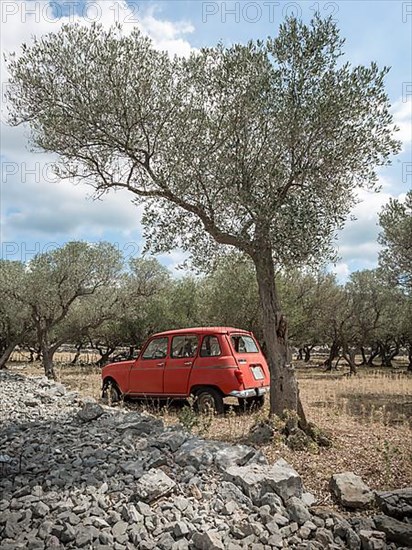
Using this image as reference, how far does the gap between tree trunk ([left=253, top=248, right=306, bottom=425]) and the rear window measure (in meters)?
2.92

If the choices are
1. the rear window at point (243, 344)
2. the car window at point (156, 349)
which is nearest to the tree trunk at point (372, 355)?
the rear window at point (243, 344)

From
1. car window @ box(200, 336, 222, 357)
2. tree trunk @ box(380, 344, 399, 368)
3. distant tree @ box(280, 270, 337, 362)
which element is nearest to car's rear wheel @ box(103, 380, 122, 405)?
car window @ box(200, 336, 222, 357)

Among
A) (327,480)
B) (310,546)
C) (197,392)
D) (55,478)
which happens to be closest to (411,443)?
(327,480)

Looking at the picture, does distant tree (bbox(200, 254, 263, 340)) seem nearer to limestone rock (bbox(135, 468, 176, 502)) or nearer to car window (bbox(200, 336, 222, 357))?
car window (bbox(200, 336, 222, 357))

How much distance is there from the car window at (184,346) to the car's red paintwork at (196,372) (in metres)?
0.11

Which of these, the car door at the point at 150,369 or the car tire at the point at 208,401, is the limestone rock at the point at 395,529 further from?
the car door at the point at 150,369

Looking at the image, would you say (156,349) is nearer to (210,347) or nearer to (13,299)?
(210,347)

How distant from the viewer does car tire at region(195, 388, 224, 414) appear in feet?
35.1

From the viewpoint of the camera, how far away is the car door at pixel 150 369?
1197 cm

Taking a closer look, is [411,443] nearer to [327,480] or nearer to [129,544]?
[327,480]

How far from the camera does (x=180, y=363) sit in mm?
11641

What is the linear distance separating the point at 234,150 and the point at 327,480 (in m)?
5.56

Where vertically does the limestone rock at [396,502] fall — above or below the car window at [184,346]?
below

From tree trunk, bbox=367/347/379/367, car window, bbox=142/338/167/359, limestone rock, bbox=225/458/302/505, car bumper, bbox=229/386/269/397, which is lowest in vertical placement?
tree trunk, bbox=367/347/379/367
